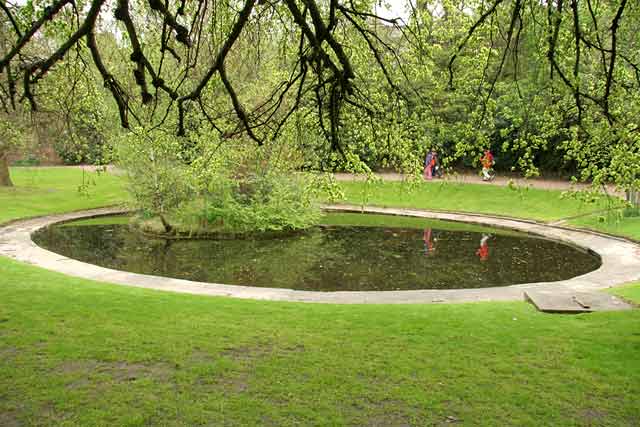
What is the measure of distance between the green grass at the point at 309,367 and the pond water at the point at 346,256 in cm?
514

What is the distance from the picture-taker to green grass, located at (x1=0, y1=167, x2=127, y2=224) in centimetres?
2239

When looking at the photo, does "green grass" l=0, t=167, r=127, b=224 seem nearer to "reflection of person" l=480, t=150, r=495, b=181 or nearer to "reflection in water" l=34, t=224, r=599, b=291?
"reflection in water" l=34, t=224, r=599, b=291

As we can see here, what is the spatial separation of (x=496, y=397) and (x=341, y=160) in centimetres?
325

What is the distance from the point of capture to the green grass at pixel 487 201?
21.8m

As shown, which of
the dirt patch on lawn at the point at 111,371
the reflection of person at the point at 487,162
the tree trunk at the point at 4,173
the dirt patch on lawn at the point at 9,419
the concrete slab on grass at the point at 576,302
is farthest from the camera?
the tree trunk at the point at 4,173

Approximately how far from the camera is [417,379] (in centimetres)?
516

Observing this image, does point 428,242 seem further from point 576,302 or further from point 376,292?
point 576,302

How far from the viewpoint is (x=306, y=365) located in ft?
17.9

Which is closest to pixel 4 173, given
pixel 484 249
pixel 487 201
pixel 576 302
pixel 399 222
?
pixel 399 222

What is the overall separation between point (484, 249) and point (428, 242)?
5.95ft

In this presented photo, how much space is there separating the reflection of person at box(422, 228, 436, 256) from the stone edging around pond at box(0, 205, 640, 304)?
2.79 meters

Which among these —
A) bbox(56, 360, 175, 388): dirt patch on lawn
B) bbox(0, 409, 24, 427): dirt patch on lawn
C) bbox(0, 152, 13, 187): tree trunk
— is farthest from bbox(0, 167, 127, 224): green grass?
bbox(0, 409, 24, 427): dirt patch on lawn

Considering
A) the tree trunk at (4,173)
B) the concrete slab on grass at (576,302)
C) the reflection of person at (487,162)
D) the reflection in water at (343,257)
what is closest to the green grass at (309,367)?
the concrete slab on grass at (576,302)

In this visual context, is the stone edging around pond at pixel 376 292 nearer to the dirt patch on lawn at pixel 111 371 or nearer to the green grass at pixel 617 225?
the green grass at pixel 617 225
